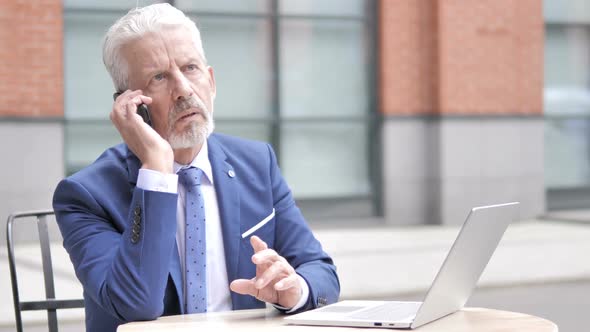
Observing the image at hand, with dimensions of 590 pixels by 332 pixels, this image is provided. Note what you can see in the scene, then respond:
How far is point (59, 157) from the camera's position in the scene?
11.9 metres

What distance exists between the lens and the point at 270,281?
2607 mm

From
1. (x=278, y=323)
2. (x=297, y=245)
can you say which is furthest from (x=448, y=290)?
(x=297, y=245)

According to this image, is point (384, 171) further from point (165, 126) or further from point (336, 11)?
point (165, 126)

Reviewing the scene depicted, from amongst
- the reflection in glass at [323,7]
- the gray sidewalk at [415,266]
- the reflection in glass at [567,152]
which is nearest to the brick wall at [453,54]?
the reflection in glass at [323,7]

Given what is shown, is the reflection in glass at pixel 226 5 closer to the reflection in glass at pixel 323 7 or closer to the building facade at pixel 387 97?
the building facade at pixel 387 97

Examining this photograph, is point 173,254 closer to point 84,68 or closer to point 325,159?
point 84,68

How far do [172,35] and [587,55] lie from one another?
1358cm

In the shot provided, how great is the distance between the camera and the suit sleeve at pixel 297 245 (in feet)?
9.66

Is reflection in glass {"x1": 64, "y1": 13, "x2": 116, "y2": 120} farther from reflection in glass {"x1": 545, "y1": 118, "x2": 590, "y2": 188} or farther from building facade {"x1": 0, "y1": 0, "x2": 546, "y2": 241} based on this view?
reflection in glass {"x1": 545, "y1": 118, "x2": 590, "y2": 188}

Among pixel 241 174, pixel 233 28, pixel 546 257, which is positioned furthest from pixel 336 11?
pixel 241 174

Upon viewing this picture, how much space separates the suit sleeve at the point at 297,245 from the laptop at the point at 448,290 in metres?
0.24

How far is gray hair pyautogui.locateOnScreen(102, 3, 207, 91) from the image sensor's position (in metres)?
2.90

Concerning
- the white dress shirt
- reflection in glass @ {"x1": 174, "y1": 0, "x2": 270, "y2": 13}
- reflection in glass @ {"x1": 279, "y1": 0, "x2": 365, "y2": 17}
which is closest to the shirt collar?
the white dress shirt

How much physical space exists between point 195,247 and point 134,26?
642mm
